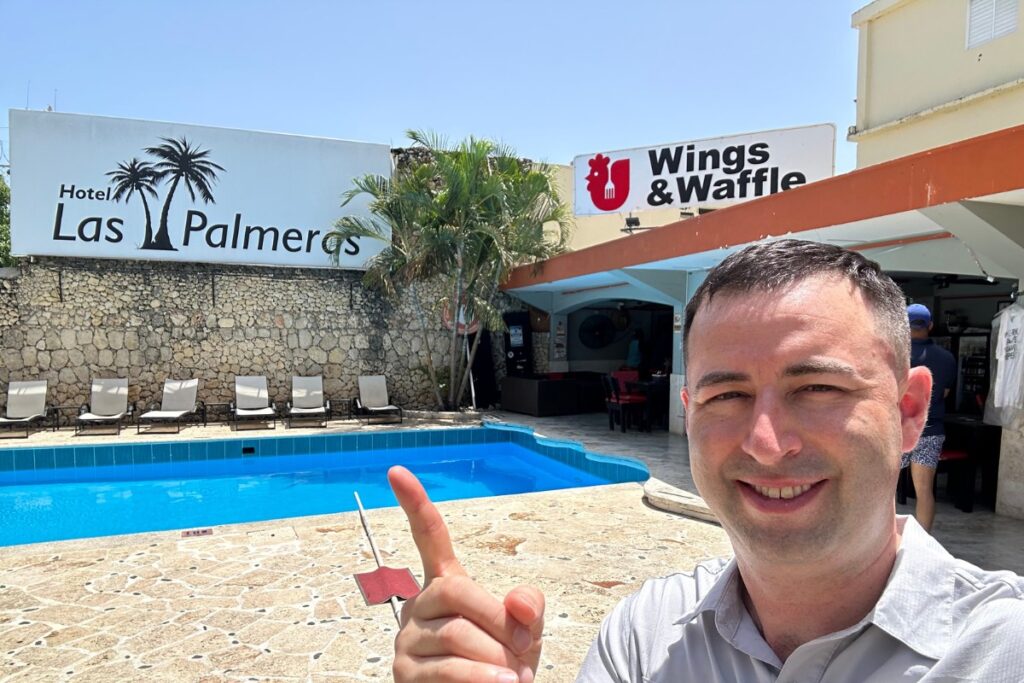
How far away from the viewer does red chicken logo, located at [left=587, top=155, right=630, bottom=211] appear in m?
11.5

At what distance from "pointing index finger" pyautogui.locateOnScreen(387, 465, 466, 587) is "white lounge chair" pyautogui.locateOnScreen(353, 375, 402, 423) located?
10614 mm

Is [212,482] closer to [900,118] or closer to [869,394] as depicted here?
[869,394]

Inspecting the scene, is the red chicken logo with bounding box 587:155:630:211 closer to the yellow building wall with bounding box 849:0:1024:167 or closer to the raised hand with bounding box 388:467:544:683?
the yellow building wall with bounding box 849:0:1024:167

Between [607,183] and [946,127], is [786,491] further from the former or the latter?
[607,183]

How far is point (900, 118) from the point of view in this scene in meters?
8.45

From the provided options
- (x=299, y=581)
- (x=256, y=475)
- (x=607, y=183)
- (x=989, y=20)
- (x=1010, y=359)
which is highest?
(x=989, y=20)

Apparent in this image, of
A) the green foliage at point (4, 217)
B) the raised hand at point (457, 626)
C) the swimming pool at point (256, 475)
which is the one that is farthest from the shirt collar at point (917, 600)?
the green foliage at point (4, 217)

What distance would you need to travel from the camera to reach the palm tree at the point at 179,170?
1110cm

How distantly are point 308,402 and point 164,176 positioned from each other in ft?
15.6

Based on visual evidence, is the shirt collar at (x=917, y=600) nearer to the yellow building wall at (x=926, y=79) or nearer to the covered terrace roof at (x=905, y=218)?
the covered terrace roof at (x=905, y=218)

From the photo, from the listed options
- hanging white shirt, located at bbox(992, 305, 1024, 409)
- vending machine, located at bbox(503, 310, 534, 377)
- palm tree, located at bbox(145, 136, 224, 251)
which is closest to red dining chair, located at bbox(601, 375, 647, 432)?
vending machine, located at bbox(503, 310, 534, 377)

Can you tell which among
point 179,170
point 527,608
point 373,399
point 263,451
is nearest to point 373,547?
point 527,608

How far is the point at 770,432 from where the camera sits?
0.83 meters

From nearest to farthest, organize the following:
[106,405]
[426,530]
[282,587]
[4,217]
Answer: [426,530] → [282,587] → [106,405] → [4,217]
